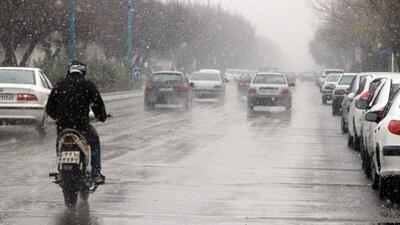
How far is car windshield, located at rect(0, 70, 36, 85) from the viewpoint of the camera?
2205 cm

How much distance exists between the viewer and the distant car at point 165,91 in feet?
127

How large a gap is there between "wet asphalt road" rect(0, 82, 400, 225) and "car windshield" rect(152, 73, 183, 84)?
15.0 m

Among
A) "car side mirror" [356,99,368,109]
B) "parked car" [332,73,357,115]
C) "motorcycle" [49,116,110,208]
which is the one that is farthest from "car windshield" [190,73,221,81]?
"motorcycle" [49,116,110,208]

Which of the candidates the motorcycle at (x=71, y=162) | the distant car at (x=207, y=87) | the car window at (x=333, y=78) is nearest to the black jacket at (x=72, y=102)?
the motorcycle at (x=71, y=162)

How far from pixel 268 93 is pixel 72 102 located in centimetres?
2567

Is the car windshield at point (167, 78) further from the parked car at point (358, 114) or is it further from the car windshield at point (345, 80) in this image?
the parked car at point (358, 114)

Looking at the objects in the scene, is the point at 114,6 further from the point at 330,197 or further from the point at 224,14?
the point at 224,14

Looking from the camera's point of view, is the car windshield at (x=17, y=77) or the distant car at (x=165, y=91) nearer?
the car windshield at (x=17, y=77)

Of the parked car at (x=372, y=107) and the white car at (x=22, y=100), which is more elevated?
the parked car at (x=372, y=107)

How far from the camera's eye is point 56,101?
10820mm

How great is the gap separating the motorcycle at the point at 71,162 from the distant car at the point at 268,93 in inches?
1013

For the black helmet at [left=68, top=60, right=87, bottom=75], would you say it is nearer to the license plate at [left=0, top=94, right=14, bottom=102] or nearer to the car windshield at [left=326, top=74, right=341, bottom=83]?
the license plate at [left=0, top=94, right=14, bottom=102]

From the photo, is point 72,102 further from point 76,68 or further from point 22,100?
point 22,100

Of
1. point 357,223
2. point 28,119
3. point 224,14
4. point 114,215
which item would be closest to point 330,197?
point 357,223
